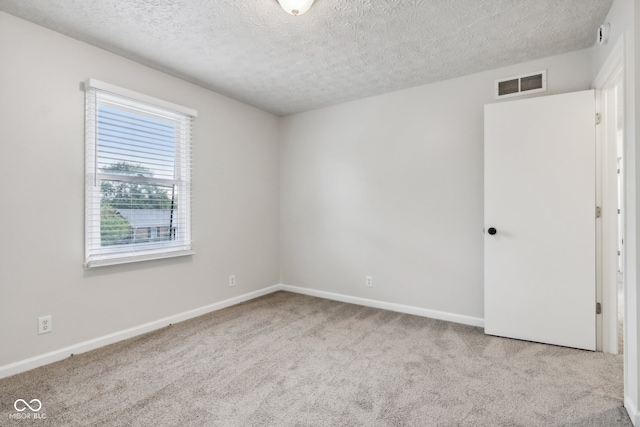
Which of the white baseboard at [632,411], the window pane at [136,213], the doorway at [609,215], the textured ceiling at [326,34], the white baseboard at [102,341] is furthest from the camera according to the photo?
the window pane at [136,213]

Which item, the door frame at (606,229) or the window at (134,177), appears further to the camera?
the window at (134,177)

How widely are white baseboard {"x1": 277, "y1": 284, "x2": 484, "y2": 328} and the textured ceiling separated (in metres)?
2.43

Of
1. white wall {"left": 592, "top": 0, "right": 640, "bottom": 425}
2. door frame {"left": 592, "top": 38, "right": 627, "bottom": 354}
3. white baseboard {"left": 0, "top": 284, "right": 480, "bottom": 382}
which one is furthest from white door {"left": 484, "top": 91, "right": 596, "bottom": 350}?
white wall {"left": 592, "top": 0, "right": 640, "bottom": 425}

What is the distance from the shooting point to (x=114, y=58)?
2703 mm

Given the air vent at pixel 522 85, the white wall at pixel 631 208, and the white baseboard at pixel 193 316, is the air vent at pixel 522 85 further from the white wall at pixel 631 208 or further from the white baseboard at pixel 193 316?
the white baseboard at pixel 193 316

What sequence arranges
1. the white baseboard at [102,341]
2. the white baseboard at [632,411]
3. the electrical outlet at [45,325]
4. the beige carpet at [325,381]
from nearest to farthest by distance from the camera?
the white baseboard at [632,411], the beige carpet at [325,381], the white baseboard at [102,341], the electrical outlet at [45,325]

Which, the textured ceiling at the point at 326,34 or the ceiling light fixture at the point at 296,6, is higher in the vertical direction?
the textured ceiling at the point at 326,34

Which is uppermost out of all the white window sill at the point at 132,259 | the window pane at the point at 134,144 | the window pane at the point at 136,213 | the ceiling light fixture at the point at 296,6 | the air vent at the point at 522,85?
the ceiling light fixture at the point at 296,6

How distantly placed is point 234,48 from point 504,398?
3163mm

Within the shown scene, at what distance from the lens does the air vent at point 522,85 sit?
110 inches

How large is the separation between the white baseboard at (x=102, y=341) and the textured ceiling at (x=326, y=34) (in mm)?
2418

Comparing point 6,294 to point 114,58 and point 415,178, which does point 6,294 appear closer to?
point 114,58

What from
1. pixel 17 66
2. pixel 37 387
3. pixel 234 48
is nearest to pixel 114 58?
pixel 17 66

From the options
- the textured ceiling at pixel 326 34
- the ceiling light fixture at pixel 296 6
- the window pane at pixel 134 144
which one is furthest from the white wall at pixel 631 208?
the window pane at pixel 134 144
